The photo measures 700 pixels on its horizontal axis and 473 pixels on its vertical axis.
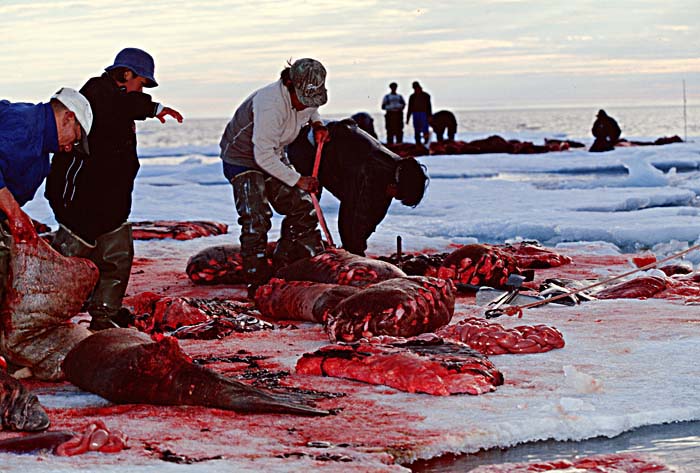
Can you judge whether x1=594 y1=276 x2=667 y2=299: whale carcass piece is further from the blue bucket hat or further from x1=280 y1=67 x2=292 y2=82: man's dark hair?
the blue bucket hat

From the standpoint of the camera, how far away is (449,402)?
4.68 metres

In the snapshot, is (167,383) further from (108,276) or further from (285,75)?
(285,75)

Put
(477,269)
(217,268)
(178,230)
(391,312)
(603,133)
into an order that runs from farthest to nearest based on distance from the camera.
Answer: (603,133) < (178,230) < (217,268) < (477,269) < (391,312)

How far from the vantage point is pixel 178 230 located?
12133 millimetres

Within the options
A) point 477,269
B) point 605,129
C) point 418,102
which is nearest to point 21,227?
point 477,269

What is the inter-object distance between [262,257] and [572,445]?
14.0ft

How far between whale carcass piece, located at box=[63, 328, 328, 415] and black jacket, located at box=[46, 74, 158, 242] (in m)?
1.51

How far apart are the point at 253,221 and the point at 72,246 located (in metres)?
1.99

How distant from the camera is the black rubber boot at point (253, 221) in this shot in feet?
26.1

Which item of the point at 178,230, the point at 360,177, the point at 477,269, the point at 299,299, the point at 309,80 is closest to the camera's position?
the point at 299,299

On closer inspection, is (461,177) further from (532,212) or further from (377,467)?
(377,467)

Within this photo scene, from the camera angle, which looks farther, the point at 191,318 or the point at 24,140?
the point at 191,318

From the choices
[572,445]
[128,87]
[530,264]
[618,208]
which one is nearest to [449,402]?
[572,445]

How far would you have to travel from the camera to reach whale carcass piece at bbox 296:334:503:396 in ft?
15.9
